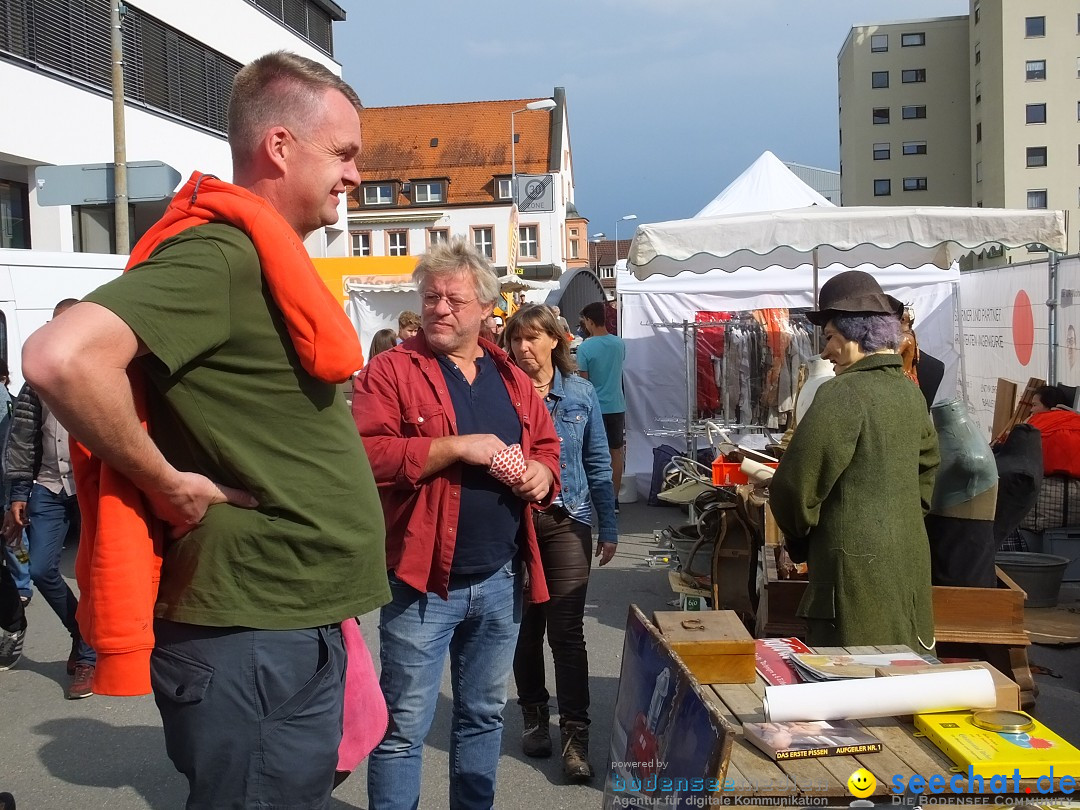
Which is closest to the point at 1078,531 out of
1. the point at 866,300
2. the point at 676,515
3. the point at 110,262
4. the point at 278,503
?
the point at 676,515

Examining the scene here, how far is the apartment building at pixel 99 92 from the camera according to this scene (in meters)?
17.1

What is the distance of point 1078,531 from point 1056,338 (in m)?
2.49

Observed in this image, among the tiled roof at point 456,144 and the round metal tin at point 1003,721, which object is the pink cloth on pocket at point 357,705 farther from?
the tiled roof at point 456,144

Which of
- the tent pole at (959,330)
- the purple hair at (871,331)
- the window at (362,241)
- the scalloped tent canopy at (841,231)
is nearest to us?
the purple hair at (871,331)

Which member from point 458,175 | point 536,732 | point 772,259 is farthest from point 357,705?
point 458,175

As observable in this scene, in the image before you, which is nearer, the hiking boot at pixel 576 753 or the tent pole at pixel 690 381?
the hiking boot at pixel 576 753

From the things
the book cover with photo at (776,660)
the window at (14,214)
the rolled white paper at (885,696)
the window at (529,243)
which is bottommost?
the book cover with photo at (776,660)

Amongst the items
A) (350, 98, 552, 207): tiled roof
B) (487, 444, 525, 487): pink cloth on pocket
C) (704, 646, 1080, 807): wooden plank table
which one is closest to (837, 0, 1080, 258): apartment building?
(350, 98, 552, 207): tiled roof

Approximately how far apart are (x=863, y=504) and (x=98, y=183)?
7.65 metres

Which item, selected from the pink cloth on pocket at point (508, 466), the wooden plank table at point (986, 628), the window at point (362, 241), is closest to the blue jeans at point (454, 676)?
the pink cloth on pocket at point (508, 466)

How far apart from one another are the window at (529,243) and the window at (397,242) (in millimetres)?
7128

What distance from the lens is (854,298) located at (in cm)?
347

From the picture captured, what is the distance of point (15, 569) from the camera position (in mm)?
6262

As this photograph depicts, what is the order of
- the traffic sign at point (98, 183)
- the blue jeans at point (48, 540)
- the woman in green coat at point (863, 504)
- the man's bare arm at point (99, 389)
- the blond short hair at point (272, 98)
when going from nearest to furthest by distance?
the man's bare arm at point (99, 389), the blond short hair at point (272, 98), the woman in green coat at point (863, 504), the blue jeans at point (48, 540), the traffic sign at point (98, 183)
